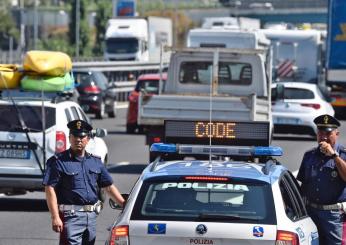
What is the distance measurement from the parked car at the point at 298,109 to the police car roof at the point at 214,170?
2178 centimetres

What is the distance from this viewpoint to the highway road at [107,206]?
15219mm

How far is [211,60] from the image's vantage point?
82.8 feet

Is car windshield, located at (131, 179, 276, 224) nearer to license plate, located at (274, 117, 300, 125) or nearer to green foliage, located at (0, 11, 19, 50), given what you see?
license plate, located at (274, 117, 300, 125)

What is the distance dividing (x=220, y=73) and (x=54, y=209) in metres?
15.3

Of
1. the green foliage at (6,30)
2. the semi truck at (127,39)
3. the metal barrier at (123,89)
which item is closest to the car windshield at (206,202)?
the metal barrier at (123,89)

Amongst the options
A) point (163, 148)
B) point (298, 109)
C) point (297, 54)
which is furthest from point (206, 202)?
point (297, 54)

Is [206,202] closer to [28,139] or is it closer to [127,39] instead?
[28,139]

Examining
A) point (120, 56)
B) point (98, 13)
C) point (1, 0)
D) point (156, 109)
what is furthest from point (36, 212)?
point (1, 0)

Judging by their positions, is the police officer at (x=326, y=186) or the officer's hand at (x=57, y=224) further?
the police officer at (x=326, y=186)

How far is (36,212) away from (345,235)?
768 cm

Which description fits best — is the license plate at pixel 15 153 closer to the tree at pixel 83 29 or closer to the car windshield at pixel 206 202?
the car windshield at pixel 206 202

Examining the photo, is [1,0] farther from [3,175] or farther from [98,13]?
[3,175]

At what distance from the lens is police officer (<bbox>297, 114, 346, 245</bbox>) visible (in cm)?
1070

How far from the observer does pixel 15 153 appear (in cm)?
1745
